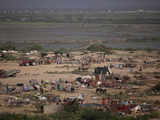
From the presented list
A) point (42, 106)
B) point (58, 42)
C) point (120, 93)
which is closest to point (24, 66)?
point (120, 93)

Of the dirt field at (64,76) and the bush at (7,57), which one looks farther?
the bush at (7,57)

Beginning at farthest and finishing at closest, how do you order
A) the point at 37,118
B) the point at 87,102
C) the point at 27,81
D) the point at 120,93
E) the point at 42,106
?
the point at 27,81 < the point at 120,93 < the point at 87,102 < the point at 42,106 < the point at 37,118

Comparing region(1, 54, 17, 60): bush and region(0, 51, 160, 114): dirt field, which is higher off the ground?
region(1, 54, 17, 60): bush

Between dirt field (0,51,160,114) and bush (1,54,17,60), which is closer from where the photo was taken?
dirt field (0,51,160,114)

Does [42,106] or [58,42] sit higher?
[58,42]

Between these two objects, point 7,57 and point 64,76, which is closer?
point 64,76

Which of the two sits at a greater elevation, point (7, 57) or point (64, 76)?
point (7, 57)

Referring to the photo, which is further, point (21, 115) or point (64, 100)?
point (64, 100)

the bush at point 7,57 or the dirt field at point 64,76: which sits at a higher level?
the bush at point 7,57

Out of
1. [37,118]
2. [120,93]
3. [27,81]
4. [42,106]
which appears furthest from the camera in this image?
[27,81]

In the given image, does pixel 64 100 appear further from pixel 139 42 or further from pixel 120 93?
pixel 139 42
